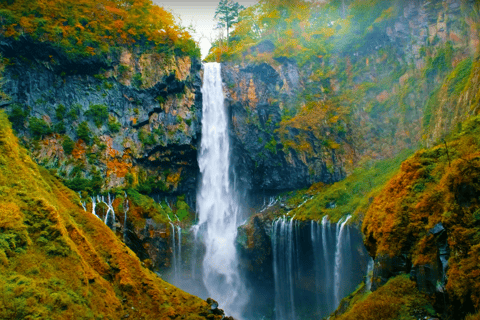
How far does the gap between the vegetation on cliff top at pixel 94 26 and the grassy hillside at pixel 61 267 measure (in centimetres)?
1364

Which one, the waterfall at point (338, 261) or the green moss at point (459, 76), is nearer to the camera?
the green moss at point (459, 76)

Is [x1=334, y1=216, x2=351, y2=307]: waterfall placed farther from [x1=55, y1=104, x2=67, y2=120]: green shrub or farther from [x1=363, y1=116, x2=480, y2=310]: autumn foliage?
[x1=55, y1=104, x2=67, y2=120]: green shrub

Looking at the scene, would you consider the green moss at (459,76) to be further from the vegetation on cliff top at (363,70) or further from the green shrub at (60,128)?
the green shrub at (60,128)

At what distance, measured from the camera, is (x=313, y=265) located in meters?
25.3

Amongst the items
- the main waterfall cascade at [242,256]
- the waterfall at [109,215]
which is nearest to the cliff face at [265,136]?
the main waterfall cascade at [242,256]

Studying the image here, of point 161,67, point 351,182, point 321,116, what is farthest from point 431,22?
point 161,67

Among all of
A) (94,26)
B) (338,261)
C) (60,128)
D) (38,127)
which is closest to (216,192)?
(338,261)

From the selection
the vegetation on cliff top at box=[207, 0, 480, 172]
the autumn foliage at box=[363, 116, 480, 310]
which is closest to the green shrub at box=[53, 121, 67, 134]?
the vegetation on cliff top at box=[207, 0, 480, 172]

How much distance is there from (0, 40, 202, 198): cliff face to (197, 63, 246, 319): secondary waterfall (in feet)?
4.45

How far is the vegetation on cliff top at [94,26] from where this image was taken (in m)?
25.3

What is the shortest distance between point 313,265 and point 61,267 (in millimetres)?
19082

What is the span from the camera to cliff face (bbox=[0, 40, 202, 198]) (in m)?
25.2

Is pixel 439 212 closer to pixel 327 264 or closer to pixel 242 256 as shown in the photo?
pixel 327 264

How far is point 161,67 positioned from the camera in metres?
30.9
